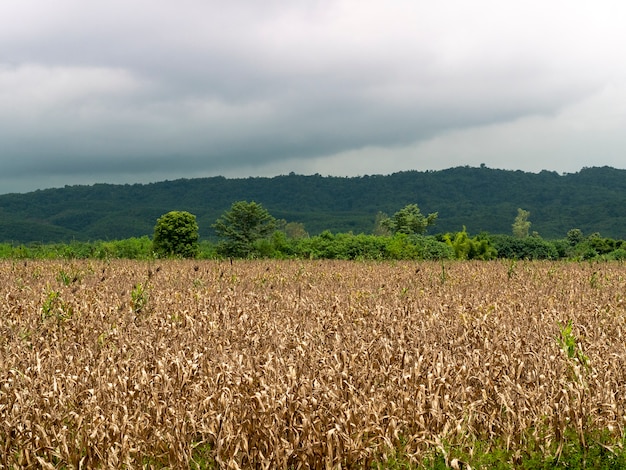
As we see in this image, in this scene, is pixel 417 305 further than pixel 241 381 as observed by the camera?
Yes

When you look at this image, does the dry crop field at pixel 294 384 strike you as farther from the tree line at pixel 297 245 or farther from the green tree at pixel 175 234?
the green tree at pixel 175 234

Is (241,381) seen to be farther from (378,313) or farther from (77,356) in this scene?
(378,313)

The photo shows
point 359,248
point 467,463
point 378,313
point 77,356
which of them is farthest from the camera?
point 359,248

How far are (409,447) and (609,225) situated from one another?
612 ft

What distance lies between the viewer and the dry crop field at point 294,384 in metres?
5.68

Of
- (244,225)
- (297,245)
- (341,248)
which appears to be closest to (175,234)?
(297,245)

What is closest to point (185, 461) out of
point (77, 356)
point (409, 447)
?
point (409, 447)

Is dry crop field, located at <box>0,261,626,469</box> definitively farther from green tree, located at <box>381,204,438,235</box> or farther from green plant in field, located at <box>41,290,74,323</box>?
green tree, located at <box>381,204,438,235</box>

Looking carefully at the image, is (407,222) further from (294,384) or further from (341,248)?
(294,384)

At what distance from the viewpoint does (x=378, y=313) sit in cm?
1179

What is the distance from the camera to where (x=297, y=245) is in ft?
170

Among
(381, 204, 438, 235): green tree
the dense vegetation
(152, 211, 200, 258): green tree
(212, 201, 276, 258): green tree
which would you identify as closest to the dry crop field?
the dense vegetation

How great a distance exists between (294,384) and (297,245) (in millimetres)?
45173

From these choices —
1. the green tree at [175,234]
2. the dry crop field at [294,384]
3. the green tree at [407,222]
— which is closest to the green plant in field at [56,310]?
the dry crop field at [294,384]
